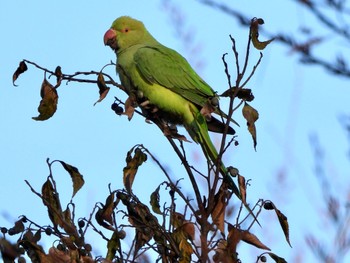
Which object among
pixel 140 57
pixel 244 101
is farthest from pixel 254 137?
pixel 140 57

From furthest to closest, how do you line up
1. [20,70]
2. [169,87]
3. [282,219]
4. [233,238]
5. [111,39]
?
[111,39] < [169,87] < [20,70] < [282,219] < [233,238]

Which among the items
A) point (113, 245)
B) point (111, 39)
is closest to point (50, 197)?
point (113, 245)

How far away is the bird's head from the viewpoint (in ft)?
15.8

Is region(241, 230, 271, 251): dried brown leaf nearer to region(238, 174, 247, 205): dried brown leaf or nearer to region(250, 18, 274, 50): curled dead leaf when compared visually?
region(238, 174, 247, 205): dried brown leaf

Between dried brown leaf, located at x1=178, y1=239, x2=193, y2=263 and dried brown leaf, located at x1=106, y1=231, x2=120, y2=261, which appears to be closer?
dried brown leaf, located at x1=178, y1=239, x2=193, y2=263

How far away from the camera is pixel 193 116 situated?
425cm

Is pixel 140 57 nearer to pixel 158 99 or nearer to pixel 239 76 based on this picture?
pixel 158 99

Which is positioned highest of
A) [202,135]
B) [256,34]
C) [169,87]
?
[169,87]

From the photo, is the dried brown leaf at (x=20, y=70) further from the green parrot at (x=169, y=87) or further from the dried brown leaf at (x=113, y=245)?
the green parrot at (x=169, y=87)

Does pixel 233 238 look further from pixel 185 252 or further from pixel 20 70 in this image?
pixel 20 70

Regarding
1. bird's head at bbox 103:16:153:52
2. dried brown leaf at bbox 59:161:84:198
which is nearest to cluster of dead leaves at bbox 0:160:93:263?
dried brown leaf at bbox 59:161:84:198

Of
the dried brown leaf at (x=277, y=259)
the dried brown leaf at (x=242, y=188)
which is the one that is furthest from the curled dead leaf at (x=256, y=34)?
the dried brown leaf at (x=277, y=259)

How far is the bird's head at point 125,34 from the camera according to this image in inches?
190

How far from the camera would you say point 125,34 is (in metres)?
4.88
